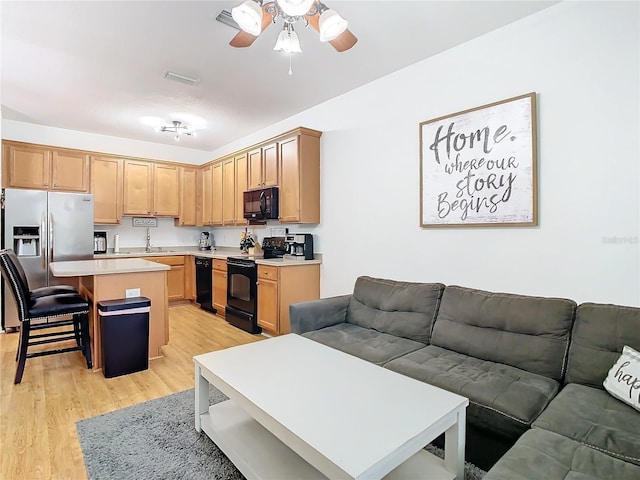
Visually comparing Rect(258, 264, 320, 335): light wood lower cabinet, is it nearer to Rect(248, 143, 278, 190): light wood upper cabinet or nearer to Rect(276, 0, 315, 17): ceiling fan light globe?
Rect(248, 143, 278, 190): light wood upper cabinet

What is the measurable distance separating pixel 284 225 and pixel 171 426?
296 centimetres

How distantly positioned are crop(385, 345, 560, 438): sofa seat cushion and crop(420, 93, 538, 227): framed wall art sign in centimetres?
105

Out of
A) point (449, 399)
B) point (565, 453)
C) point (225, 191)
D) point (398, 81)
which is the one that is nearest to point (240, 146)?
point (225, 191)

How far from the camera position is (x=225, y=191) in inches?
214

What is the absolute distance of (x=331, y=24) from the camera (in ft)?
6.20

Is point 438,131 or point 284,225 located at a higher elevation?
point 438,131

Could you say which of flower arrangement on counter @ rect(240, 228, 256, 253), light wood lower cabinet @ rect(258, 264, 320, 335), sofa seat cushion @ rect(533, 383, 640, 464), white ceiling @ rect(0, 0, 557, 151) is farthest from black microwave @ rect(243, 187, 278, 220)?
sofa seat cushion @ rect(533, 383, 640, 464)

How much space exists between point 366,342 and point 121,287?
2224mm

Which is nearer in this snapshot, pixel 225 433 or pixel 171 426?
pixel 225 433

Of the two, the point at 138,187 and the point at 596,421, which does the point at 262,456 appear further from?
the point at 138,187

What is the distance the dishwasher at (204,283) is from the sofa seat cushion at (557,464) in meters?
4.42

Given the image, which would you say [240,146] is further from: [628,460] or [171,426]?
[628,460]

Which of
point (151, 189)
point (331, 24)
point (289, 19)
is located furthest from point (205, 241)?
point (331, 24)

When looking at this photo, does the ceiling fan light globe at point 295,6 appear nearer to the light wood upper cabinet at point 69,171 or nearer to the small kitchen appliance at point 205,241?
the light wood upper cabinet at point 69,171
